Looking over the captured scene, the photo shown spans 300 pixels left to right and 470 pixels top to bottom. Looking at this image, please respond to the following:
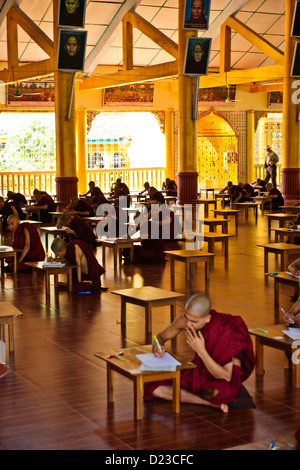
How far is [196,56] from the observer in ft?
59.5

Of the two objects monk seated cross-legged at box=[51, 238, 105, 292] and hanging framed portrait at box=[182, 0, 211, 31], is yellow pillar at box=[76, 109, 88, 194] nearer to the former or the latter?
hanging framed portrait at box=[182, 0, 211, 31]

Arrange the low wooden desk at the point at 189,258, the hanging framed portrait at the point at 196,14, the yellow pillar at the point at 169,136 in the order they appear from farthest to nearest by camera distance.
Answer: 1. the yellow pillar at the point at 169,136
2. the hanging framed portrait at the point at 196,14
3. the low wooden desk at the point at 189,258

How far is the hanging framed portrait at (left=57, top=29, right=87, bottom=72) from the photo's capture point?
16828 mm

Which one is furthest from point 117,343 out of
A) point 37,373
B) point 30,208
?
point 30,208

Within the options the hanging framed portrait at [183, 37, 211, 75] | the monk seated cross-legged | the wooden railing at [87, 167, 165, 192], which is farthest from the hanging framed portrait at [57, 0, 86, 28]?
the wooden railing at [87, 167, 165, 192]

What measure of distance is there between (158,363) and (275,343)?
4.09 feet

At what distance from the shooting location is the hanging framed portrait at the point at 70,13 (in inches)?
648

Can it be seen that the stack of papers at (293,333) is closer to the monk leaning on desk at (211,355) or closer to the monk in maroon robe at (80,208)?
the monk leaning on desk at (211,355)

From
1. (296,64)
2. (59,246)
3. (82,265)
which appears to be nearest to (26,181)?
(296,64)

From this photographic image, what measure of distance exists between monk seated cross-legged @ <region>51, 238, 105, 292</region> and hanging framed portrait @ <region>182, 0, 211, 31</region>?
9.40 m

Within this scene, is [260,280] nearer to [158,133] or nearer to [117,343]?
[117,343]

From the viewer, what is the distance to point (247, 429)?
4.93 metres

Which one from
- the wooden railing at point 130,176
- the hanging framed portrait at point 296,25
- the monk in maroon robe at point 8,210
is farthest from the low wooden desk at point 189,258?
the wooden railing at point 130,176

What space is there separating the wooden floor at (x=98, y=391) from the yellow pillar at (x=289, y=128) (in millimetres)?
10890
